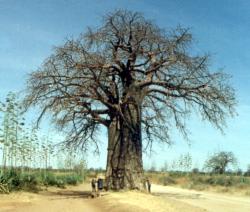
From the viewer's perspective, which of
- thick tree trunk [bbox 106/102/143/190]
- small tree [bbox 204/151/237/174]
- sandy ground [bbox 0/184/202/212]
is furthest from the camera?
small tree [bbox 204/151/237/174]

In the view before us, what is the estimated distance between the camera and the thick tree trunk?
2975 cm

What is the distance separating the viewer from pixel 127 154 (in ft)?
98.3

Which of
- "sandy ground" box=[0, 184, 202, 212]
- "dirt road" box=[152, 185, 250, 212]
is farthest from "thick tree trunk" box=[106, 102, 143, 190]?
"sandy ground" box=[0, 184, 202, 212]

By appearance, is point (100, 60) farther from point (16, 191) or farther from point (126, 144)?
point (16, 191)

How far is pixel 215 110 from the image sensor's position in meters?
29.9

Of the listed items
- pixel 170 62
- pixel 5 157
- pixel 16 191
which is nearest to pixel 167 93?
pixel 170 62

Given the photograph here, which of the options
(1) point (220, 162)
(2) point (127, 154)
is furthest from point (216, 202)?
(1) point (220, 162)

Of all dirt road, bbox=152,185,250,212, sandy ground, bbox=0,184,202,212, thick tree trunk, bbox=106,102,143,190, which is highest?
thick tree trunk, bbox=106,102,143,190

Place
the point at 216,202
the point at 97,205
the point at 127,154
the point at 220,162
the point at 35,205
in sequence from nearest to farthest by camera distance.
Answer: the point at 35,205, the point at 97,205, the point at 216,202, the point at 127,154, the point at 220,162

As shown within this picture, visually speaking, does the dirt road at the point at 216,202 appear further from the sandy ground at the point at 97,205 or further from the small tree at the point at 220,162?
the small tree at the point at 220,162

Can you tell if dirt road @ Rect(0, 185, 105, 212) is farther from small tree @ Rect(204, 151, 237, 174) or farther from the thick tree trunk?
small tree @ Rect(204, 151, 237, 174)

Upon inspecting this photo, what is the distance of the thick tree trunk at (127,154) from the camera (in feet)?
97.6

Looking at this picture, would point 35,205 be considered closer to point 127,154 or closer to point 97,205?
point 97,205

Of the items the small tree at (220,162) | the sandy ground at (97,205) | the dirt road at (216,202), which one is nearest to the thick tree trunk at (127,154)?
the dirt road at (216,202)
